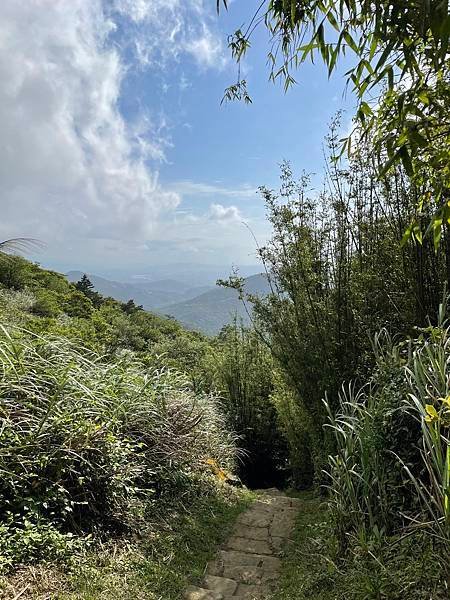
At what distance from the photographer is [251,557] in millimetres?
2756

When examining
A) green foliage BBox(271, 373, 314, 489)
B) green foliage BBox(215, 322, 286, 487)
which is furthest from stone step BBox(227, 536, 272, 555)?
green foliage BBox(215, 322, 286, 487)

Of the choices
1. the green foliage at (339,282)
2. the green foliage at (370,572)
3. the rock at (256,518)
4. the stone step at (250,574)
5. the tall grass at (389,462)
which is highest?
the green foliage at (339,282)

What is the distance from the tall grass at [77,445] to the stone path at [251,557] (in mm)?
521

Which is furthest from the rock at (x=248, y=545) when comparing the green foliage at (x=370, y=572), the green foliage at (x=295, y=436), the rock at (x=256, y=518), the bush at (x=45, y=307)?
the bush at (x=45, y=307)

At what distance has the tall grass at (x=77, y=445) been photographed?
219 centimetres

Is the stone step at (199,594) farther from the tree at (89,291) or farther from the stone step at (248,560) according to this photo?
the tree at (89,291)

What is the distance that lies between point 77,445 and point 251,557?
1.35 meters

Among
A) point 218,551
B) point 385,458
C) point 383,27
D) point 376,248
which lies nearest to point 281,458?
point 218,551

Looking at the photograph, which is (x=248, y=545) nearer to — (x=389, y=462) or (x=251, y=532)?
(x=251, y=532)

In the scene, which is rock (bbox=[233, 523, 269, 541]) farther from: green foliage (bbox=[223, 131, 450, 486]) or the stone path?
green foliage (bbox=[223, 131, 450, 486])

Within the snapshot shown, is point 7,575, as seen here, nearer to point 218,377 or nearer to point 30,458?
point 30,458

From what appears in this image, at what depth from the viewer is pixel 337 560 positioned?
85.0 inches

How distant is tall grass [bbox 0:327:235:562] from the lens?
219 cm

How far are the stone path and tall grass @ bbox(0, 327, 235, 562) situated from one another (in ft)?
1.71
